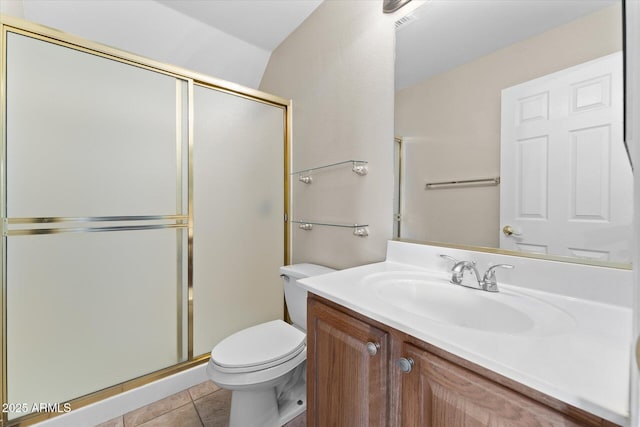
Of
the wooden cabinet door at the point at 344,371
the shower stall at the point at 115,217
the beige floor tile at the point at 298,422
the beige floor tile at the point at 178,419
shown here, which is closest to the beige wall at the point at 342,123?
the shower stall at the point at 115,217

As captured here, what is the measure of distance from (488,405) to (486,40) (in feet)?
3.90

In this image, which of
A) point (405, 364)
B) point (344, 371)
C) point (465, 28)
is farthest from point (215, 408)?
→ point (465, 28)

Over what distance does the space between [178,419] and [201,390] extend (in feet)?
0.75

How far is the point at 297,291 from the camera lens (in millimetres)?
1557

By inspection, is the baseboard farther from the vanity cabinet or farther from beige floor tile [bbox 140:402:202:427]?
the vanity cabinet

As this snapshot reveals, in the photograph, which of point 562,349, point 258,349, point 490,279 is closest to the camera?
point 562,349

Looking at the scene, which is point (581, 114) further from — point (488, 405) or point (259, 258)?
point (259, 258)

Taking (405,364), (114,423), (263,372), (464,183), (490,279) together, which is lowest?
(114,423)

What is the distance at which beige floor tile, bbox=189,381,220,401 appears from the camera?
1.58 meters

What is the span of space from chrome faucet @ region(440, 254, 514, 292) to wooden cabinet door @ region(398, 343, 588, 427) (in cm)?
44

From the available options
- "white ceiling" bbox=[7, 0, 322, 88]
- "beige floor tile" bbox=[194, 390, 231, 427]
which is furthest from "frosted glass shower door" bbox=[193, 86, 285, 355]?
"white ceiling" bbox=[7, 0, 322, 88]

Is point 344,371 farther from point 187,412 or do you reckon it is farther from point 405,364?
point 187,412

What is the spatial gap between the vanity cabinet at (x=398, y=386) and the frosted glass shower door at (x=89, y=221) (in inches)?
43.6

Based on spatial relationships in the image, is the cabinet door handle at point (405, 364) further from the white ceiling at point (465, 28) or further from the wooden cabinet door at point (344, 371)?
the white ceiling at point (465, 28)
